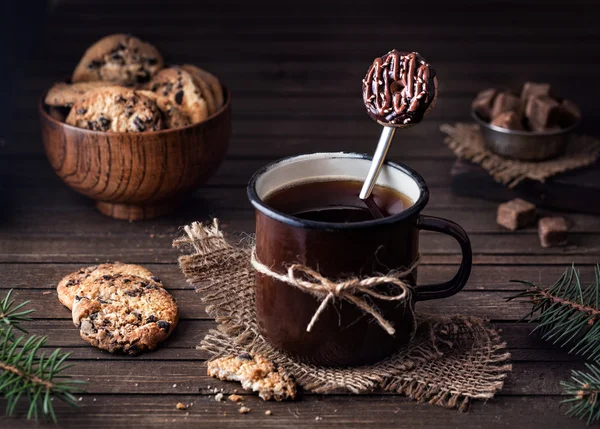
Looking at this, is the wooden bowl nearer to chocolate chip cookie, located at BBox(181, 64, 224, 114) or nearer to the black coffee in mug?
chocolate chip cookie, located at BBox(181, 64, 224, 114)

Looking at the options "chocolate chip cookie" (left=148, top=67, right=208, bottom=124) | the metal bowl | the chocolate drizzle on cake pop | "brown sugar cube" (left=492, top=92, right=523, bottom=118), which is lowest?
the metal bowl

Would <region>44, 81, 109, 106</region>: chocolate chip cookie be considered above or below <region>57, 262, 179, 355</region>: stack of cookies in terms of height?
above

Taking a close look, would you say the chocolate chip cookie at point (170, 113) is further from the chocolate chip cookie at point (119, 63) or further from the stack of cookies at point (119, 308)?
the stack of cookies at point (119, 308)

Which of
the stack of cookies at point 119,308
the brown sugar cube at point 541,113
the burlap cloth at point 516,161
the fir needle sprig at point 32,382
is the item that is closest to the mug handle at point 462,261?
the stack of cookies at point 119,308

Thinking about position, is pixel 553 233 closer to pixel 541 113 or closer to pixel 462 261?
pixel 541 113

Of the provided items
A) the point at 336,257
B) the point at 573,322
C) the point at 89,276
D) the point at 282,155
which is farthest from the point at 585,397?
the point at 282,155

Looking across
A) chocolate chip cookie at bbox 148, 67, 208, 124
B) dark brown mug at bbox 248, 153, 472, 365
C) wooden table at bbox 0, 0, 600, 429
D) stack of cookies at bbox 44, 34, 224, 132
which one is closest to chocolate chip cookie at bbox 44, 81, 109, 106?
stack of cookies at bbox 44, 34, 224, 132
